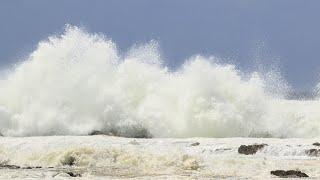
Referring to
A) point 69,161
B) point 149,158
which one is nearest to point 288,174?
point 149,158

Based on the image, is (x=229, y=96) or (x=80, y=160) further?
(x=229, y=96)

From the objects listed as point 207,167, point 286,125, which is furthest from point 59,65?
point 207,167

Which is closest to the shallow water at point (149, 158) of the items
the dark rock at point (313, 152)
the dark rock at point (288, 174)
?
the dark rock at point (313, 152)

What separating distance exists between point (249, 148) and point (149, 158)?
4477 millimetres

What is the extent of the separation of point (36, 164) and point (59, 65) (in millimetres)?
18643

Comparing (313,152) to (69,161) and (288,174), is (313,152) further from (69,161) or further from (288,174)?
(69,161)

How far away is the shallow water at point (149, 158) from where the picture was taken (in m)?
25.1

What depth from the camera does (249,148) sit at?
30484mm

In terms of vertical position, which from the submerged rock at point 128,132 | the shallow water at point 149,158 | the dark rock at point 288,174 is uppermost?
the submerged rock at point 128,132

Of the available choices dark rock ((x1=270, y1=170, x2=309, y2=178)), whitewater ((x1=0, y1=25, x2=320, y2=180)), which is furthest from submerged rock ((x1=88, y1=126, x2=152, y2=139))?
dark rock ((x1=270, y1=170, x2=309, y2=178))

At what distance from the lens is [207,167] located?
2692cm

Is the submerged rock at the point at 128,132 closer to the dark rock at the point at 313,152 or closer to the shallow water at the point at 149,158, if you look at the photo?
the shallow water at the point at 149,158

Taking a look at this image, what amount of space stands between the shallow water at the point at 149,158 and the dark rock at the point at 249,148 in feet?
0.71

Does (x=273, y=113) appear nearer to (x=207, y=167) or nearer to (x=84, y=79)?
(x=84, y=79)
